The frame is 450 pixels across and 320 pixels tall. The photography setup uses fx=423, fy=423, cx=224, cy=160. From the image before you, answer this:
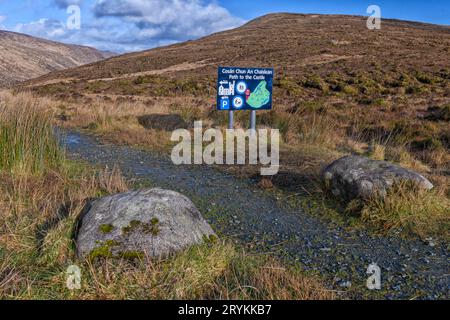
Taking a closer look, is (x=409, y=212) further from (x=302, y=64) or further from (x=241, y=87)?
(x=302, y=64)

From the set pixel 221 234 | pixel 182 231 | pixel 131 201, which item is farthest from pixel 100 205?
pixel 221 234

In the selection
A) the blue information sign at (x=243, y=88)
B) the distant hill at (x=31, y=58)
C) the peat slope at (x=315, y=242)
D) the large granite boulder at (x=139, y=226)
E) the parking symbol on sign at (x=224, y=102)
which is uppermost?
the distant hill at (x=31, y=58)

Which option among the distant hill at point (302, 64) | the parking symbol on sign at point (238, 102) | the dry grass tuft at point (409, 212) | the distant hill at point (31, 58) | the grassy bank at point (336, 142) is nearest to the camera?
the dry grass tuft at point (409, 212)

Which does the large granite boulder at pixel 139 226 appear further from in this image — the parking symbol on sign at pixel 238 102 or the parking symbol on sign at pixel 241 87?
the parking symbol on sign at pixel 241 87

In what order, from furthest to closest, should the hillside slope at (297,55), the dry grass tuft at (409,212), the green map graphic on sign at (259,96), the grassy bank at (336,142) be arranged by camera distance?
the hillside slope at (297,55) → the green map graphic on sign at (259,96) → the grassy bank at (336,142) → the dry grass tuft at (409,212)

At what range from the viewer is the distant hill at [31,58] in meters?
79.2

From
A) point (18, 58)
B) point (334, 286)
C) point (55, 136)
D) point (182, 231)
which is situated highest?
point (18, 58)

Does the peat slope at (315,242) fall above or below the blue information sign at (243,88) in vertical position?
below

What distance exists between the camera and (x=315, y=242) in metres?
4.11

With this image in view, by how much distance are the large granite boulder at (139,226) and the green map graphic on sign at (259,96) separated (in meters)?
6.43

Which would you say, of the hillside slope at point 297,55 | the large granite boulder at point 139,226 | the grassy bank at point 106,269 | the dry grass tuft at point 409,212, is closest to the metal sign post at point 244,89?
the dry grass tuft at point 409,212
